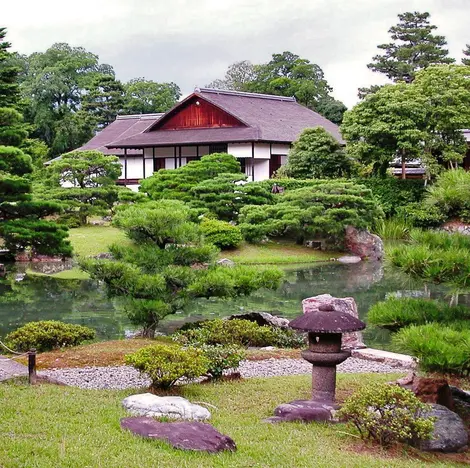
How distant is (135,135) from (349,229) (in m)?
15.8

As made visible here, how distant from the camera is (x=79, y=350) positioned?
11172 millimetres

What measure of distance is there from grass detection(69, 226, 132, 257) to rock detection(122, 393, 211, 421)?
57.8 ft

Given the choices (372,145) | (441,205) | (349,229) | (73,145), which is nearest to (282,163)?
(372,145)

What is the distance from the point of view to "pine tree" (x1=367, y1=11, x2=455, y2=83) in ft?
160

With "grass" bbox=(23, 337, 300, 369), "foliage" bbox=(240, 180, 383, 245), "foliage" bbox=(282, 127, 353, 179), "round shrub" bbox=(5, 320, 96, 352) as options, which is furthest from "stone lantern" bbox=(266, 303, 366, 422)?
"foliage" bbox=(282, 127, 353, 179)

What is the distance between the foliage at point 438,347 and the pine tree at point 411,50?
44718 mm

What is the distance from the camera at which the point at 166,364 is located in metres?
7.77

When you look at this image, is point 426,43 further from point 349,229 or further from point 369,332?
point 369,332

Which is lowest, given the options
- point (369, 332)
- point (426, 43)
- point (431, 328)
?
point (369, 332)

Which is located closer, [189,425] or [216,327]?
[189,425]

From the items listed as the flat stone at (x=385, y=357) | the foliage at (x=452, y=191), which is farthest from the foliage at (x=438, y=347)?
the flat stone at (x=385, y=357)

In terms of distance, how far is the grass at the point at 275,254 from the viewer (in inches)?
1010

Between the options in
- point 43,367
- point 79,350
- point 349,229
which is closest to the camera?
point 43,367

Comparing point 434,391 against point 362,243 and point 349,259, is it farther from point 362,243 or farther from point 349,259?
point 362,243
